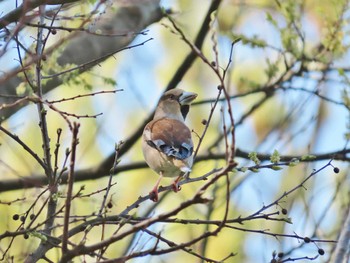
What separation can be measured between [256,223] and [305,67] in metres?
2.77

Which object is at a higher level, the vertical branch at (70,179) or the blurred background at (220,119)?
the blurred background at (220,119)

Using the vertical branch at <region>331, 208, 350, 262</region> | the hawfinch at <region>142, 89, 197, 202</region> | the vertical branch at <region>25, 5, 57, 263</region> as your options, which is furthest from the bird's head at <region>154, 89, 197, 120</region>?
the vertical branch at <region>331, 208, 350, 262</region>

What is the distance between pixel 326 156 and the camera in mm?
5641

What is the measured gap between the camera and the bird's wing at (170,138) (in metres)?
4.72

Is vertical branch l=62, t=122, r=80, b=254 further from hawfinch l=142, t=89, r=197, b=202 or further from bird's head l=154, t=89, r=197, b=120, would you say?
bird's head l=154, t=89, r=197, b=120

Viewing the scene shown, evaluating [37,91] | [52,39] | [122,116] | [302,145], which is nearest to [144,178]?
[122,116]

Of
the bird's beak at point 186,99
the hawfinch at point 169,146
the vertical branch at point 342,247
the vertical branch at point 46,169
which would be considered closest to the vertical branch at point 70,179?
the vertical branch at point 46,169

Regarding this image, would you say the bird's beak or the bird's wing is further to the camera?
the bird's beak

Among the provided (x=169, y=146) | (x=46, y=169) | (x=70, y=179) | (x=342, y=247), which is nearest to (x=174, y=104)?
(x=169, y=146)

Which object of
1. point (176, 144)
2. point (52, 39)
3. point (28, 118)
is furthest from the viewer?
point (28, 118)

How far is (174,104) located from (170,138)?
810mm

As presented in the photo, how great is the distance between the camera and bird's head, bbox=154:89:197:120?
5625 millimetres

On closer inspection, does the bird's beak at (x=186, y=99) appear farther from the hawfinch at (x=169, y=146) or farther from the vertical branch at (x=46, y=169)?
the vertical branch at (x=46, y=169)

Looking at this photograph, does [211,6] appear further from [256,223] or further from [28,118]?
[256,223]
